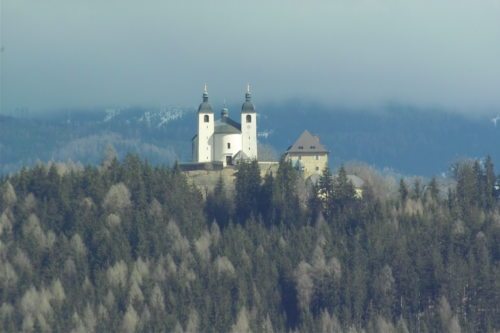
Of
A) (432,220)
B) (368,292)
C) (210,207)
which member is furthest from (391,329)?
(210,207)

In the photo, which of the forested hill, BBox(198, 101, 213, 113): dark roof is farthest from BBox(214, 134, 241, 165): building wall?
the forested hill

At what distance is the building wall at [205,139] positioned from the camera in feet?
485

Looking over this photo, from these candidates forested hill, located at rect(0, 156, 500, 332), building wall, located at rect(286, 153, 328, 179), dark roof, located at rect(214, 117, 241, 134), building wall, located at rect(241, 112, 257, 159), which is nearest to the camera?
forested hill, located at rect(0, 156, 500, 332)

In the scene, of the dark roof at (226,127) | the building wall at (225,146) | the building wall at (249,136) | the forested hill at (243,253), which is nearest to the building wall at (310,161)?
the building wall at (249,136)

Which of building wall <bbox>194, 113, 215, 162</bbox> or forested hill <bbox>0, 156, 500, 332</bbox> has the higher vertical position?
building wall <bbox>194, 113, 215, 162</bbox>

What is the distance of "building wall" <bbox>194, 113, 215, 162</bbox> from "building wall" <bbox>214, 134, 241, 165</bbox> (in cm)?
42

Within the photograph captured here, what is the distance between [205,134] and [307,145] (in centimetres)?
722

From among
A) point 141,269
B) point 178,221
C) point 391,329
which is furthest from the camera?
point 178,221

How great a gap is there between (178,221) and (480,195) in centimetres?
1888

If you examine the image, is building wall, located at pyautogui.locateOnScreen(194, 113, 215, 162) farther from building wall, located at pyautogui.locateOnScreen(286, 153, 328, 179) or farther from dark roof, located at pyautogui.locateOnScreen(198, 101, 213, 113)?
building wall, located at pyautogui.locateOnScreen(286, 153, 328, 179)

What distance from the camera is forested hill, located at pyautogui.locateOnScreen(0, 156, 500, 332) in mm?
121250

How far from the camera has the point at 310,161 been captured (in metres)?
150

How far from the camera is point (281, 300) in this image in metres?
126

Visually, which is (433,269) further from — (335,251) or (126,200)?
(126,200)
